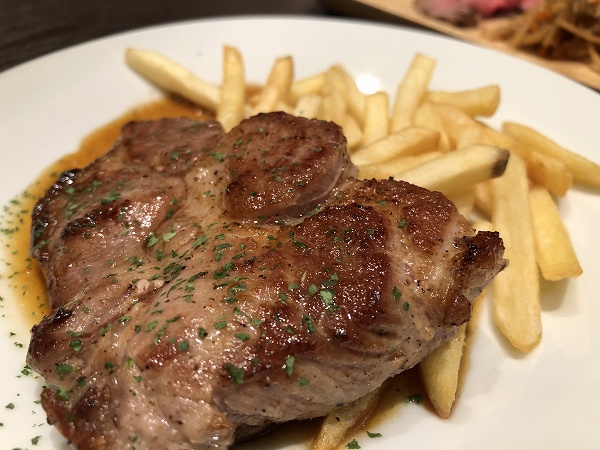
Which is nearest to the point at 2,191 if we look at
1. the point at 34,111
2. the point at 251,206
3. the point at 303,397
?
the point at 34,111

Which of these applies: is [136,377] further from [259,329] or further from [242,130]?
[242,130]

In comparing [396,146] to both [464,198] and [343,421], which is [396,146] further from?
[343,421]

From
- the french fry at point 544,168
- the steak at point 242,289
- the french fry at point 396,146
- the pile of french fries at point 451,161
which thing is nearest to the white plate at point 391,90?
the pile of french fries at point 451,161

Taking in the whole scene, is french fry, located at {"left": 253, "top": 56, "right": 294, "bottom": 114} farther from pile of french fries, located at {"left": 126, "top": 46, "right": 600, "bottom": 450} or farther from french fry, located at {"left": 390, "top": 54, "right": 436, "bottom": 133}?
french fry, located at {"left": 390, "top": 54, "right": 436, "bottom": 133}

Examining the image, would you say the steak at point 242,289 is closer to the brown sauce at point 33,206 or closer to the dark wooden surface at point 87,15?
the brown sauce at point 33,206

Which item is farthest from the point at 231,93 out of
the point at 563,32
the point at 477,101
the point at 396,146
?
the point at 563,32

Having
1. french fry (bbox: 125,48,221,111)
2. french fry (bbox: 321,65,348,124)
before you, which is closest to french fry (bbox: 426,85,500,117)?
french fry (bbox: 321,65,348,124)

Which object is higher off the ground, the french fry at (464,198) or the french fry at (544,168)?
the french fry at (544,168)
